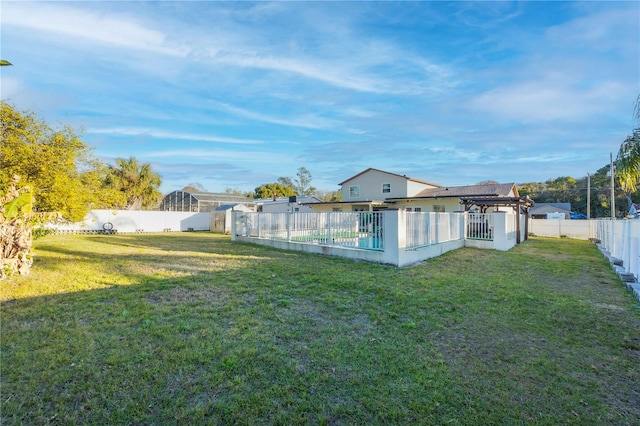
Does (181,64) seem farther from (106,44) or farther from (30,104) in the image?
(30,104)

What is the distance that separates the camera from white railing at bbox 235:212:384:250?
948 centimetres

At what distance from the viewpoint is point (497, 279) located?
710cm

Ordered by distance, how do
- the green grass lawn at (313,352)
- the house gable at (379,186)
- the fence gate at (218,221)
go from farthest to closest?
the house gable at (379,186)
the fence gate at (218,221)
the green grass lawn at (313,352)

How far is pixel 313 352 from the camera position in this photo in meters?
3.30

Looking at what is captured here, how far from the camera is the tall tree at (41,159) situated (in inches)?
276

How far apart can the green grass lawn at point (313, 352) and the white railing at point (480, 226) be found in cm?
725

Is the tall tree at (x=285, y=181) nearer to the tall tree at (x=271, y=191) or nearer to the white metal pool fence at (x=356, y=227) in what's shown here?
the tall tree at (x=271, y=191)

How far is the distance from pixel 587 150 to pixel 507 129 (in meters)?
5.68

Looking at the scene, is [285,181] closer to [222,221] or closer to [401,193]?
[222,221]

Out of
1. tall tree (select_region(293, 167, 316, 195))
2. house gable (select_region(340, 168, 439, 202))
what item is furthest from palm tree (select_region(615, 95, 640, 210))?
tall tree (select_region(293, 167, 316, 195))

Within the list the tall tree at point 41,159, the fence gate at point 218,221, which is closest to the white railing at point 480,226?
the tall tree at point 41,159

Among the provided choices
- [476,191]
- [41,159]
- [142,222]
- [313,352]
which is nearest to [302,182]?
[142,222]

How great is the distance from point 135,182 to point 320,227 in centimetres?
2666

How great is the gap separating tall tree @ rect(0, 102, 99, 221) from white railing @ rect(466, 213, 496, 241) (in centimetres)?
1545
